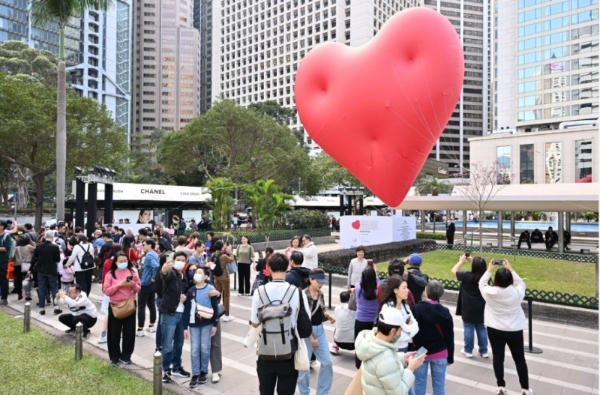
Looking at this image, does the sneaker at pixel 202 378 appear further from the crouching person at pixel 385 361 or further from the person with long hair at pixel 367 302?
the crouching person at pixel 385 361

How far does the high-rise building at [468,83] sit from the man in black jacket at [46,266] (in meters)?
96.8

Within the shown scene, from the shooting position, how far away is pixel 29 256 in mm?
9445

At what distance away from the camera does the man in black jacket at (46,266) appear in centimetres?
812

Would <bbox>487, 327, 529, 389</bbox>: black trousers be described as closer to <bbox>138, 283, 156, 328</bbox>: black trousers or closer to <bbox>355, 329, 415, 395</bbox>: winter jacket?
<bbox>355, 329, 415, 395</bbox>: winter jacket

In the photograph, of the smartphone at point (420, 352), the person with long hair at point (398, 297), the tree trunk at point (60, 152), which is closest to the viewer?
the smartphone at point (420, 352)

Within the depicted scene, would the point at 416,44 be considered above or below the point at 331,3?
below

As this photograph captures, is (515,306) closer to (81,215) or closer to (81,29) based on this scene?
(81,215)

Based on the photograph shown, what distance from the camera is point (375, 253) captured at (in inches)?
572

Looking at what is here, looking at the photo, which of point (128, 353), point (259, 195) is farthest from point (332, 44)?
point (259, 195)

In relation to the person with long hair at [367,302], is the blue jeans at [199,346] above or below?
below

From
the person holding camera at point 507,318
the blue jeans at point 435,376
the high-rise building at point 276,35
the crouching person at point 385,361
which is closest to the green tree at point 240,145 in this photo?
the person holding camera at point 507,318

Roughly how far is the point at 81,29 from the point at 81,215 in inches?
2944

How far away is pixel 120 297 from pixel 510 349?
15.1ft

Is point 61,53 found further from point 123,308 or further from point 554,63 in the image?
point 554,63
